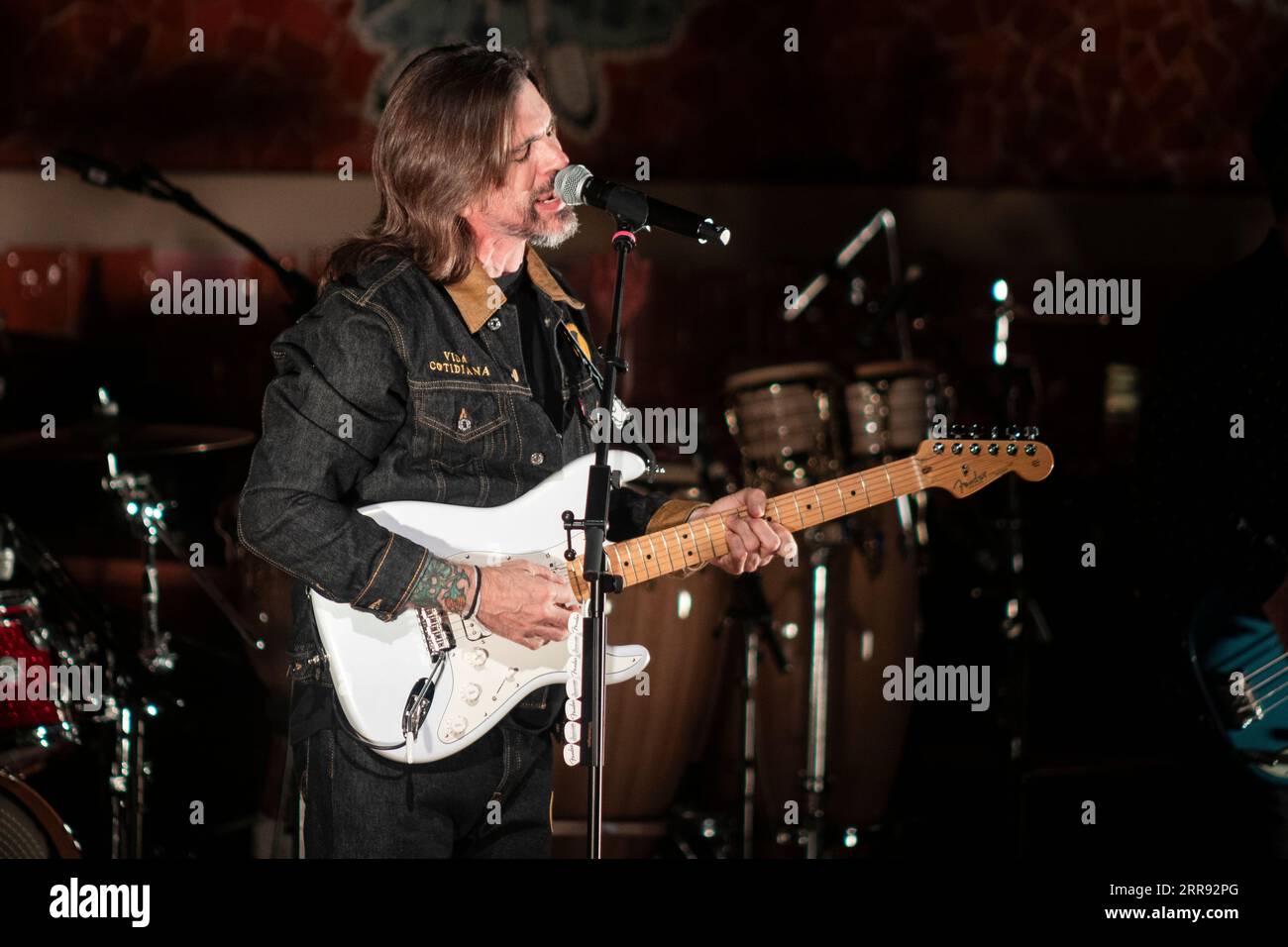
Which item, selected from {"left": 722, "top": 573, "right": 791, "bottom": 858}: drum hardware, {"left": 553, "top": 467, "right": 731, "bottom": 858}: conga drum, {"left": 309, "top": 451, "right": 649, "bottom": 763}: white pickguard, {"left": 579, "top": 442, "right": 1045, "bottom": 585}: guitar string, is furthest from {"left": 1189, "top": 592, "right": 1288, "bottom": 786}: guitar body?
{"left": 553, "top": 467, "right": 731, "bottom": 858}: conga drum

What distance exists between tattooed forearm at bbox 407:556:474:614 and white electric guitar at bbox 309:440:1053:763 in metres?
0.07

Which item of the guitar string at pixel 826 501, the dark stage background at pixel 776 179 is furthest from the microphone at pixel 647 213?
the dark stage background at pixel 776 179

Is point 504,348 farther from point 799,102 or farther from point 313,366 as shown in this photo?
point 799,102

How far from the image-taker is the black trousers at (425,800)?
2170mm

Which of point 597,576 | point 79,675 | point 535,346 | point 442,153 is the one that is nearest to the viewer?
point 597,576

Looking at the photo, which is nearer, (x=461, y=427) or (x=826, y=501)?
(x=461, y=427)

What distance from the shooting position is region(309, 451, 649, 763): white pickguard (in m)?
2.20

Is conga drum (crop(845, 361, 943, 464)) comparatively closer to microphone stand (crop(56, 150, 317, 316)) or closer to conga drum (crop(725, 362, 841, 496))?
conga drum (crop(725, 362, 841, 496))

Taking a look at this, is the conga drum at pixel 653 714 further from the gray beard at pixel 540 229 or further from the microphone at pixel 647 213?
the microphone at pixel 647 213

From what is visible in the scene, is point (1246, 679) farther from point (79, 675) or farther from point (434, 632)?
point (79, 675)

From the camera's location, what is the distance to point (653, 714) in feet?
13.1

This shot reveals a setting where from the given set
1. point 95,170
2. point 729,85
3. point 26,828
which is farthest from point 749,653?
point 729,85

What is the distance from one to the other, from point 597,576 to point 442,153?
0.81m
